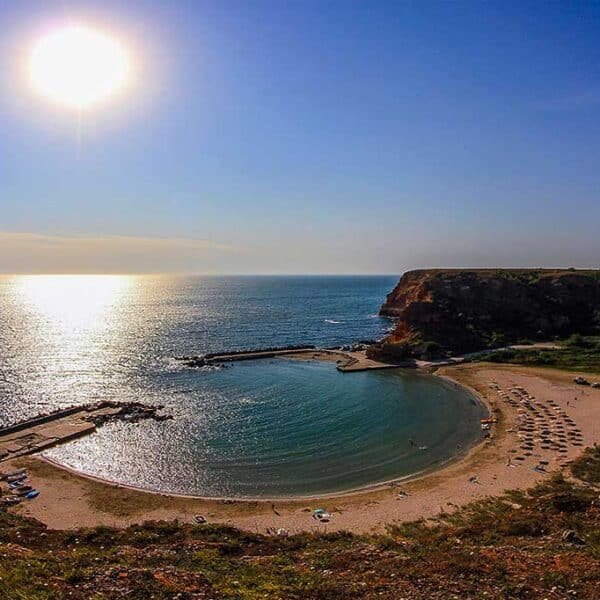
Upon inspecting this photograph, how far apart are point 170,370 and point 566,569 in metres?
67.8

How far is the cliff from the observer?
283 ft

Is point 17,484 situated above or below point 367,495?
above

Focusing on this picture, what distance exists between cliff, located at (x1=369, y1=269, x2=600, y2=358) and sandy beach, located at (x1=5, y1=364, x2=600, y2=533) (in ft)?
120

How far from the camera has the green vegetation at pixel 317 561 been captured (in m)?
15.9

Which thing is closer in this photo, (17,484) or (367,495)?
(367,495)

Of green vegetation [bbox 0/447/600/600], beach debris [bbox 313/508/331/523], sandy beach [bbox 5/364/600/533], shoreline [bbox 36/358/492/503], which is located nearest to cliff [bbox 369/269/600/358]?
sandy beach [bbox 5/364/600/533]

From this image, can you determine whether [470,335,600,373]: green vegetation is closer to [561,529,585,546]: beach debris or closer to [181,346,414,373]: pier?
[181,346,414,373]: pier

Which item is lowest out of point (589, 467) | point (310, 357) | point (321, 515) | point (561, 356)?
point (321, 515)

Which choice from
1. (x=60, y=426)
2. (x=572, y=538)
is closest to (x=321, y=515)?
(x=572, y=538)

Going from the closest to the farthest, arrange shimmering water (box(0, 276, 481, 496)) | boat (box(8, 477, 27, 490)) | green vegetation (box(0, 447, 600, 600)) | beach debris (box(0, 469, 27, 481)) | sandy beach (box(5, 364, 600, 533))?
1. green vegetation (box(0, 447, 600, 600))
2. sandy beach (box(5, 364, 600, 533))
3. boat (box(8, 477, 27, 490))
4. beach debris (box(0, 469, 27, 481))
5. shimmering water (box(0, 276, 481, 496))

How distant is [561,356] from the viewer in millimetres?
76625

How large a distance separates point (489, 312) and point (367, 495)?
247 feet

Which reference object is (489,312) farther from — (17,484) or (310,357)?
(17,484)

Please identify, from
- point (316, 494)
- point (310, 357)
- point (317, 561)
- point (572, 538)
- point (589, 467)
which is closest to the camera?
point (317, 561)
